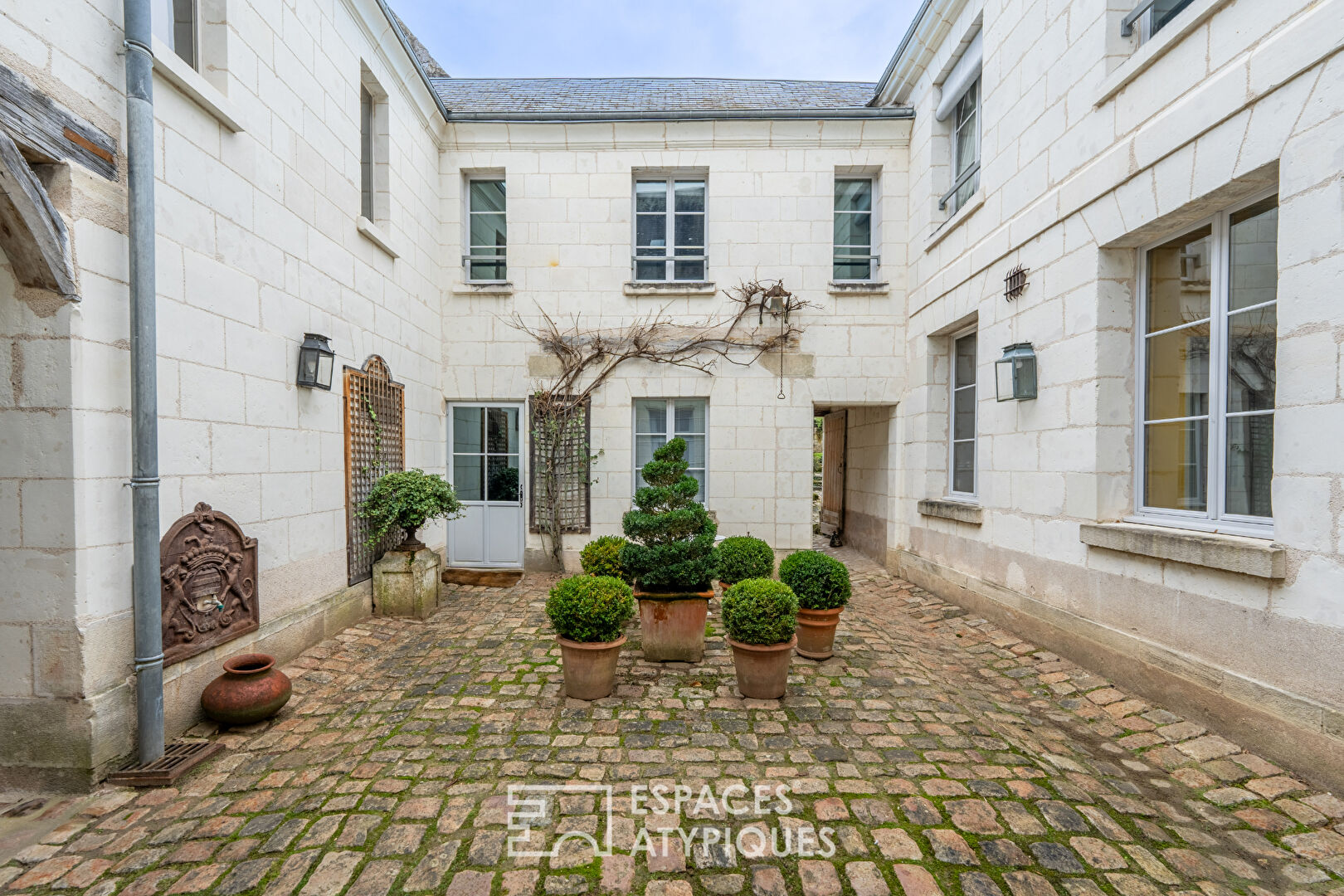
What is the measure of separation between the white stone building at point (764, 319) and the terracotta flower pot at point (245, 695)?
182 mm

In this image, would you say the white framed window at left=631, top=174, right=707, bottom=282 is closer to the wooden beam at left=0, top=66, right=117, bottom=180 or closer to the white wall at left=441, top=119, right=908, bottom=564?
the white wall at left=441, top=119, right=908, bottom=564

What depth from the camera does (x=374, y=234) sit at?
4.87 meters

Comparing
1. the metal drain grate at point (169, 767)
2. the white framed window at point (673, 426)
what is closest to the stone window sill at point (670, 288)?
the white framed window at point (673, 426)

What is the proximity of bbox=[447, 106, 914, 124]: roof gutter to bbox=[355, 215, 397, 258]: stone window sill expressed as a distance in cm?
213

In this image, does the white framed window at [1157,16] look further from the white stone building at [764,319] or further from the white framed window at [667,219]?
the white framed window at [667,219]

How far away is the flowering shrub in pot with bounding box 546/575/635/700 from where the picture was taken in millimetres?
3203

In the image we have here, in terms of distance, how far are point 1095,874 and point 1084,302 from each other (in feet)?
10.4

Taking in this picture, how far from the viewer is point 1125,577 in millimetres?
3277

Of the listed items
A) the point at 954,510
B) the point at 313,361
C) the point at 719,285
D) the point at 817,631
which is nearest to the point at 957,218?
the point at 719,285

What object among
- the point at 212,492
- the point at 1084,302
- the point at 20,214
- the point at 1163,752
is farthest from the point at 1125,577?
the point at 20,214

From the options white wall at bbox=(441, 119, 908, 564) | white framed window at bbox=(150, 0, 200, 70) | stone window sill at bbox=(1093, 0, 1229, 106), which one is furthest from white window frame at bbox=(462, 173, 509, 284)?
stone window sill at bbox=(1093, 0, 1229, 106)

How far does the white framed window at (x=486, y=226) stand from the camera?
6.63 meters

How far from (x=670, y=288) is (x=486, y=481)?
10.0 feet

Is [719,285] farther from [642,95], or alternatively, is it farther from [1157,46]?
[1157,46]
